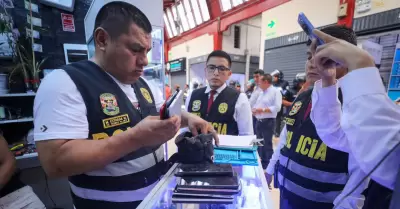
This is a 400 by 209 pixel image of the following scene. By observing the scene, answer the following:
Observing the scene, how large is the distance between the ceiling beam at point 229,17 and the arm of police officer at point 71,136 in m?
5.89

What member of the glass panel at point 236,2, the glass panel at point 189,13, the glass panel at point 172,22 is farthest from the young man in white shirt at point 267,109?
the glass panel at point 172,22

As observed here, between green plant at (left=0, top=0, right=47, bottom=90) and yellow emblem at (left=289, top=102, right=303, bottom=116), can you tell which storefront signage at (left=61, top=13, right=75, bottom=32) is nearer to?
green plant at (left=0, top=0, right=47, bottom=90)

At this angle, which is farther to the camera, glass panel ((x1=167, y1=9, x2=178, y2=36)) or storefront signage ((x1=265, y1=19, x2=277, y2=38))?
glass panel ((x1=167, y1=9, x2=178, y2=36))

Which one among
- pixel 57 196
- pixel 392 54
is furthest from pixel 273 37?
pixel 57 196

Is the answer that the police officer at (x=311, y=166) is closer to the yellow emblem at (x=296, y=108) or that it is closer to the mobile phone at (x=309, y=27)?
the yellow emblem at (x=296, y=108)

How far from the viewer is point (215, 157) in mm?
836

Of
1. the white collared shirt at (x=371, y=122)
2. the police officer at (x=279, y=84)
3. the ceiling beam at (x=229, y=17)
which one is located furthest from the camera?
the ceiling beam at (x=229, y=17)

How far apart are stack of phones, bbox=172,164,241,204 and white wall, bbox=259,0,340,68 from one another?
16.5 feet

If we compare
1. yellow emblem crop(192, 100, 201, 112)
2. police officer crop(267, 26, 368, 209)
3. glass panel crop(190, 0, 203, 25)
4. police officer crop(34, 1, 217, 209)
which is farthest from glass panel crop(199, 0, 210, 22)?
police officer crop(34, 1, 217, 209)

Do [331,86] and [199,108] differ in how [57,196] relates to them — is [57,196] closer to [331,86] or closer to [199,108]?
[199,108]

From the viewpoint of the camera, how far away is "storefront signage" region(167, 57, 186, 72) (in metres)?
11.3

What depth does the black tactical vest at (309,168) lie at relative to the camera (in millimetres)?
981

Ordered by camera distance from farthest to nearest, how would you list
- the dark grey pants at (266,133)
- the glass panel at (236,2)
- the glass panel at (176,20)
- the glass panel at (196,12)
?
1. the glass panel at (176,20)
2. the glass panel at (196,12)
3. the glass panel at (236,2)
4. the dark grey pants at (266,133)

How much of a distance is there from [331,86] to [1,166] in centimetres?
218
